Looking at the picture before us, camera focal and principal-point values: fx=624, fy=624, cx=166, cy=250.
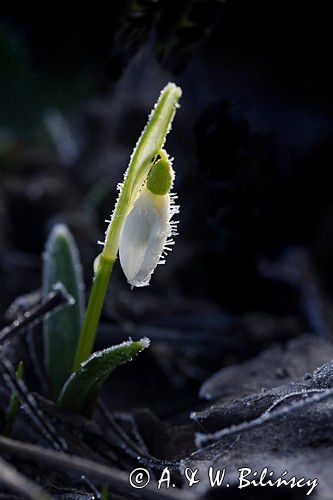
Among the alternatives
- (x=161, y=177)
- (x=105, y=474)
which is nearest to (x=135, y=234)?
(x=161, y=177)

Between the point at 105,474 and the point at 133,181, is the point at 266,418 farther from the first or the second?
the point at 133,181

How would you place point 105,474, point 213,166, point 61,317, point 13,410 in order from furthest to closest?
point 213,166
point 61,317
point 13,410
point 105,474

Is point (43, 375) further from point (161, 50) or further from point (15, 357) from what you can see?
point (161, 50)

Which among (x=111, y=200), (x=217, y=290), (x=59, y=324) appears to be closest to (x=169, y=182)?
(x=59, y=324)

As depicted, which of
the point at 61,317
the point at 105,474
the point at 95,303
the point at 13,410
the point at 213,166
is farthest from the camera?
the point at 213,166

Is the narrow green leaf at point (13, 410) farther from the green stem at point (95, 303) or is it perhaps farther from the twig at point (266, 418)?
the twig at point (266, 418)

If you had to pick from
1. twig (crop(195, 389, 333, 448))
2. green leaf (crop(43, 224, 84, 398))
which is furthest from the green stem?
twig (crop(195, 389, 333, 448))

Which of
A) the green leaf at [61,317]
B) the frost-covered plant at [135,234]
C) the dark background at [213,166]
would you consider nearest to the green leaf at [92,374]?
the frost-covered plant at [135,234]
